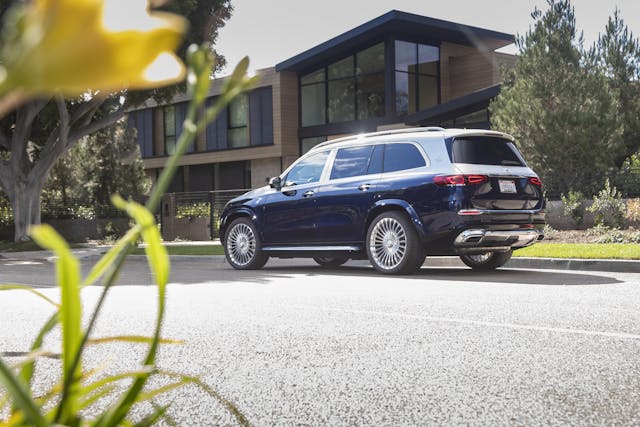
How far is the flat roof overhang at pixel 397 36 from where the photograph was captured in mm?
28844

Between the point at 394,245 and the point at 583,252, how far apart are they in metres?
3.63

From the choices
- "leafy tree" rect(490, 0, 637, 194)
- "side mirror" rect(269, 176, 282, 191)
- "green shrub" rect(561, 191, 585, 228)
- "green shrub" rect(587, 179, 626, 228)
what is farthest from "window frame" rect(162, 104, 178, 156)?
"side mirror" rect(269, 176, 282, 191)

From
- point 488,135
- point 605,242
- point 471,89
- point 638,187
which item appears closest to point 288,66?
point 471,89

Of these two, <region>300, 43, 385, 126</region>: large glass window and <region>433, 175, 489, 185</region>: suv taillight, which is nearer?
<region>433, 175, 489, 185</region>: suv taillight

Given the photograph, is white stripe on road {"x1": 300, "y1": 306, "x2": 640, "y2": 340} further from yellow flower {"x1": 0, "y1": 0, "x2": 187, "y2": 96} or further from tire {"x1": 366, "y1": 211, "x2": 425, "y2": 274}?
yellow flower {"x1": 0, "y1": 0, "x2": 187, "y2": 96}

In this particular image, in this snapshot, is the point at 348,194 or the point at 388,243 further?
the point at 348,194

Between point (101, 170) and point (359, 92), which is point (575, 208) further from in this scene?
point (101, 170)

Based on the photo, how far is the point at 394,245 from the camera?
10906mm

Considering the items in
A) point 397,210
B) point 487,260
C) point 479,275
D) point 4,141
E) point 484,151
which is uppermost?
point 4,141

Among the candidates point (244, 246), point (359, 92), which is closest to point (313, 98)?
point (359, 92)

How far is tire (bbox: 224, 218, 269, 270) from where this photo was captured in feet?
42.7

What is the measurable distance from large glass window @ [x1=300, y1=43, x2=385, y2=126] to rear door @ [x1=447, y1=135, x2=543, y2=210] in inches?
780

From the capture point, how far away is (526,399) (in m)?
3.85

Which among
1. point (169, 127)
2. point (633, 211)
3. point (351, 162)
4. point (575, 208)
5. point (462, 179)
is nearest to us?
point (462, 179)
